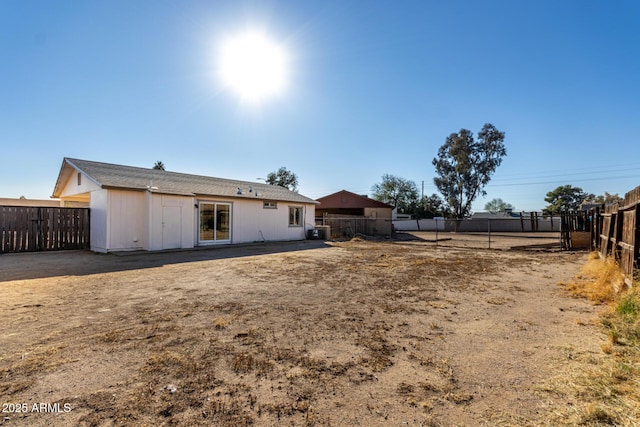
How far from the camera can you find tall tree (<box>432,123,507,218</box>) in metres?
34.4

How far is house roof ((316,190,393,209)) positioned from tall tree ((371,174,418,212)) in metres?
20.5

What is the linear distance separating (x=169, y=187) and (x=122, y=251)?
10.8ft

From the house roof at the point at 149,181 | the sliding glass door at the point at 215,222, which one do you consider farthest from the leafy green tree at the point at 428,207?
the sliding glass door at the point at 215,222

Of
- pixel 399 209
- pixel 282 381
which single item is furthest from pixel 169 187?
pixel 399 209

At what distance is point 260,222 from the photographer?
16.3 meters

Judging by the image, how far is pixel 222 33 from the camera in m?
9.48

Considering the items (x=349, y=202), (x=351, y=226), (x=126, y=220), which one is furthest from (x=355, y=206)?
(x=126, y=220)

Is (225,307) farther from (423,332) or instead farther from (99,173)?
(99,173)

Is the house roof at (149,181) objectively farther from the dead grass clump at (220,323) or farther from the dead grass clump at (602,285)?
the dead grass clump at (602,285)

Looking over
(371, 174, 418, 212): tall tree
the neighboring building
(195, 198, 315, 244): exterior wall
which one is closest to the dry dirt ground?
(195, 198, 315, 244): exterior wall

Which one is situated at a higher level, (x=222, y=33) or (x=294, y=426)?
(x=222, y=33)

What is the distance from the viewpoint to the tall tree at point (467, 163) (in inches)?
1353

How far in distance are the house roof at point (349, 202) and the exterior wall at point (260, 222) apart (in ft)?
37.0

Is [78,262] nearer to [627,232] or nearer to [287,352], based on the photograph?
[287,352]
